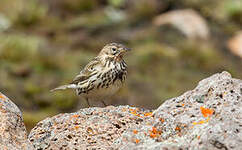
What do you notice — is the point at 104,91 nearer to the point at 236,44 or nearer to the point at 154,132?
the point at 154,132

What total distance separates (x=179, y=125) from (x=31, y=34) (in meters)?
21.4

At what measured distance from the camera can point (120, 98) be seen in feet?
62.6

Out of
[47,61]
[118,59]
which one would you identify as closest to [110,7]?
[47,61]

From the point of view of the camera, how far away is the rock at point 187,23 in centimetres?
2678

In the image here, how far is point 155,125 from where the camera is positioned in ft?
19.4

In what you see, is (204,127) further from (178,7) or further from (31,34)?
(178,7)

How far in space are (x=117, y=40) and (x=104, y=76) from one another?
1513 cm

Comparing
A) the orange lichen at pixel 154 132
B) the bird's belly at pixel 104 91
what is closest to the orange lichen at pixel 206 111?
the orange lichen at pixel 154 132

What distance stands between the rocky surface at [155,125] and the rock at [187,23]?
65.6 feet

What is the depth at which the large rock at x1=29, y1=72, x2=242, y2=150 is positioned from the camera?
17.3 ft

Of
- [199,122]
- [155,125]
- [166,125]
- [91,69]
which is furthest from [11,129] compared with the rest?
[91,69]

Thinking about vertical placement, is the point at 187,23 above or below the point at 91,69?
above

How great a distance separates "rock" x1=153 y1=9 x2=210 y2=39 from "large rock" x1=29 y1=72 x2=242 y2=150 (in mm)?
19953

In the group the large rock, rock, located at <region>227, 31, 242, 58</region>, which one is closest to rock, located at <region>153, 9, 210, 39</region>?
rock, located at <region>227, 31, 242, 58</region>
